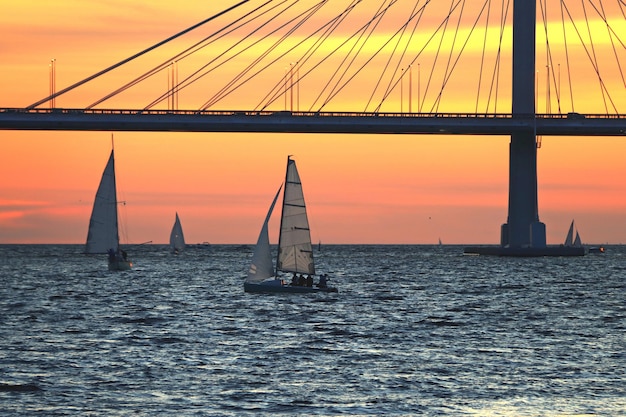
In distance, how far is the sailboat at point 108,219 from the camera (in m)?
92.1

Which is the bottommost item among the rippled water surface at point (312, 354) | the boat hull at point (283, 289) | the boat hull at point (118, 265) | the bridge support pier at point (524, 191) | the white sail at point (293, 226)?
the rippled water surface at point (312, 354)

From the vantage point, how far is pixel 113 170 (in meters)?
93.9

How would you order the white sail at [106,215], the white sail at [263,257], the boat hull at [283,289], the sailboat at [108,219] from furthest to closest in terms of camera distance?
the white sail at [106,215], the sailboat at [108,219], the boat hull at [283,289], the white sail at [263,257]

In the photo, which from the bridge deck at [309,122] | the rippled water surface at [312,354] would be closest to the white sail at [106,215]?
the bridge deck at [309,122]

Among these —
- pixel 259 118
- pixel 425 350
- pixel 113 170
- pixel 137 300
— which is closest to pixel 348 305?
pixel 137 300

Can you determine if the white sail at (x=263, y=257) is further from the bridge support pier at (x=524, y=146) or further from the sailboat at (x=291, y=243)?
the bridge support pier at (x=524, y=146)

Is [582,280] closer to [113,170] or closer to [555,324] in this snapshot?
[113,170]

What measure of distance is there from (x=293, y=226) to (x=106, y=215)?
127 feet

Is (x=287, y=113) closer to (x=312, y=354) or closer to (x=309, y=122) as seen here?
(x=309, y=122)

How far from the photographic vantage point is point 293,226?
56.5 metres

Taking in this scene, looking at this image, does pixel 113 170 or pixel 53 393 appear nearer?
pixel 53 393

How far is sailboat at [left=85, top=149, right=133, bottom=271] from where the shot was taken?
3627 inches

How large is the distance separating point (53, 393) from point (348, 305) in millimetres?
28869

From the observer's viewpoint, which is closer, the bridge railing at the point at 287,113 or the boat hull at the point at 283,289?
the boat hull at the point at 283,289
